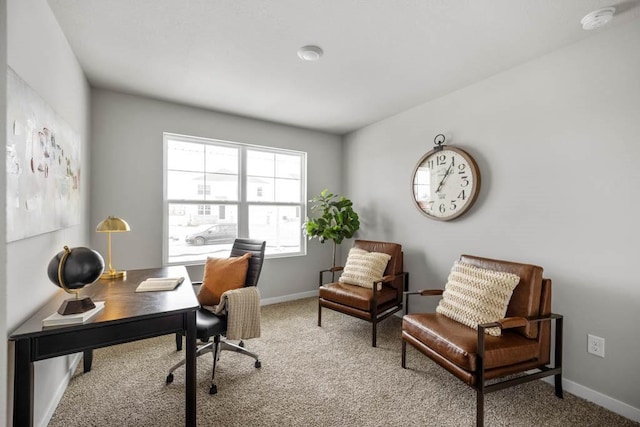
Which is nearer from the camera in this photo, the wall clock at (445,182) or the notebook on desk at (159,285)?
the notebook on desk at (159,285)

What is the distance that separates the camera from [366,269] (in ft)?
10.3

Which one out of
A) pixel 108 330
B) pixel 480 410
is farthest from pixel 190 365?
pixel 480 410

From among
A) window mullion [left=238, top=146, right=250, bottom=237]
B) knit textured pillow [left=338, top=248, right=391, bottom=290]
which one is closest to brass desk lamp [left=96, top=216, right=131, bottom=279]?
window mullion [left=238, top=146, right=250, bottom=237]

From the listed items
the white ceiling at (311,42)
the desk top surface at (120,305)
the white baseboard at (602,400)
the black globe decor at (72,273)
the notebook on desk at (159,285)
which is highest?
the white ceiling at (311,42)

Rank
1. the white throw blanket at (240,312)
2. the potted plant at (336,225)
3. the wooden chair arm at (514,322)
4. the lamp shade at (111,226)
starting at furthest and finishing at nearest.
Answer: the potted plant at (336,225) → the lamp shade at (111,226) → the white throw blanket at (240,312) → the wooden chair arm at (514,322)

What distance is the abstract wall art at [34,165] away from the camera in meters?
1.27

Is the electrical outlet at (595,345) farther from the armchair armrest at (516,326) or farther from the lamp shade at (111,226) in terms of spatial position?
the lamp shade at (111,226)

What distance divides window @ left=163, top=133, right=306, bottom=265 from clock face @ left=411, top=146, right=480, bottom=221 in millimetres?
1771

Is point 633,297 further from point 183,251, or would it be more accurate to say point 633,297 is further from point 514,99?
point 183,251

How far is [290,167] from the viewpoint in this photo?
425 cm

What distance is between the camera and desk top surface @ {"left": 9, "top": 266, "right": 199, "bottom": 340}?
52.1 inches

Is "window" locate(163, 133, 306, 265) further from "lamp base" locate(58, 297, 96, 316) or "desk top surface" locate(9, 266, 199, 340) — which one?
"lamp base" locate(58, 297, 96, 316)

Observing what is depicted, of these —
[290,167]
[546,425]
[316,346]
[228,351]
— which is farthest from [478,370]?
[290,167]

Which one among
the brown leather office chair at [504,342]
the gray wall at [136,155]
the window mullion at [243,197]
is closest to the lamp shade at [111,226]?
the gray wall at [136,155]
